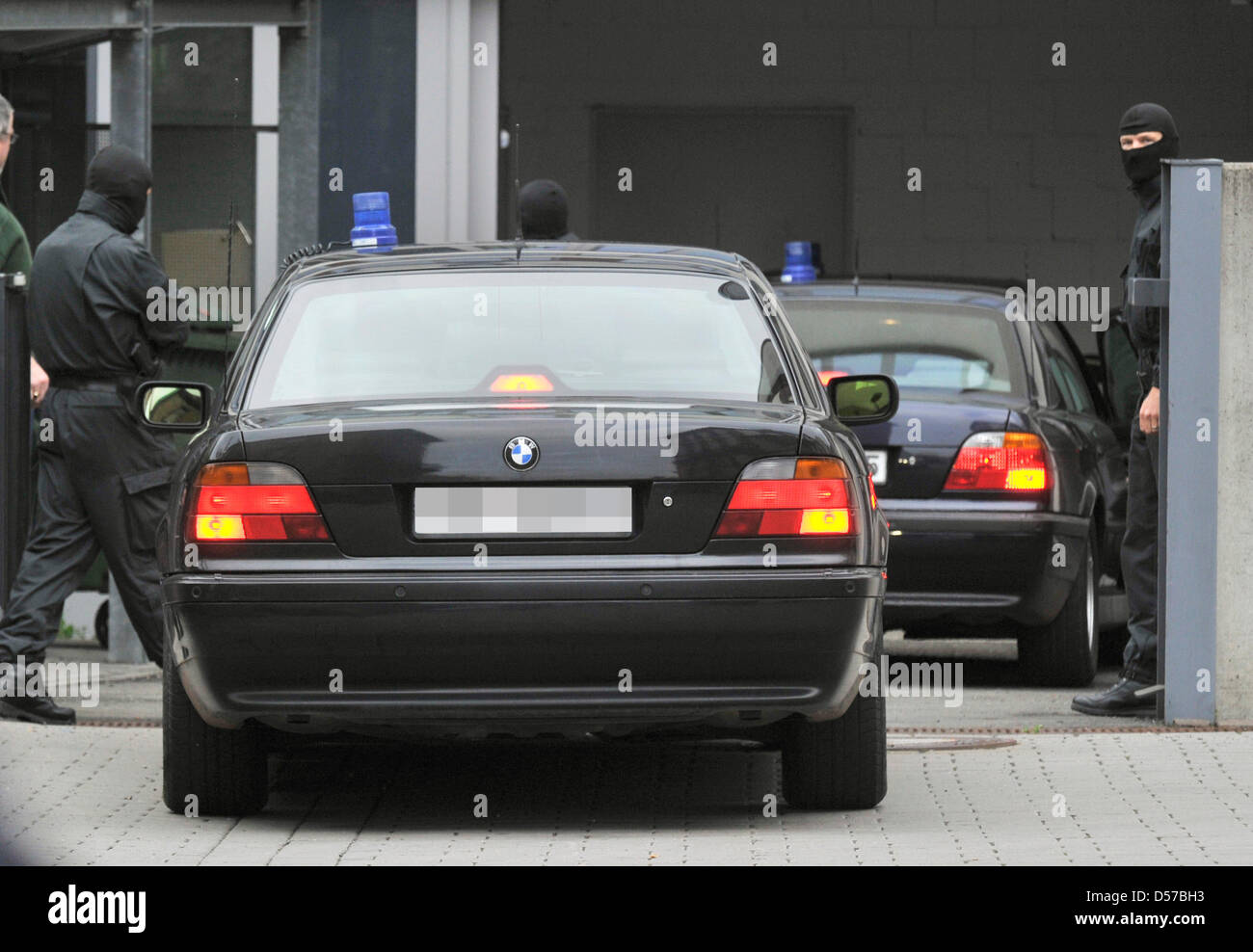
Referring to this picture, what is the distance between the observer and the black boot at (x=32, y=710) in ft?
25.6

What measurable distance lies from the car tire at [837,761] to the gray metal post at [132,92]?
203 inches

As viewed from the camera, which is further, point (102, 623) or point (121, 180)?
point (102, 623)

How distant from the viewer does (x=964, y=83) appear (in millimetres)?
17297

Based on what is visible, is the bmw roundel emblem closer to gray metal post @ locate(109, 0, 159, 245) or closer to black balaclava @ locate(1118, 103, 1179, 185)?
black balaclava @ locate(1118, 103, 1179, 185)

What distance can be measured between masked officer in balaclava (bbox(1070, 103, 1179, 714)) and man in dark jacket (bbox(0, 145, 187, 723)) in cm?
324

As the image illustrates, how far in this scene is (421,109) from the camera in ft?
39.8

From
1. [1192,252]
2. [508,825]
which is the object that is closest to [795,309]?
[1192,252]

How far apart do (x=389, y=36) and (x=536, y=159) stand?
17.4 ft

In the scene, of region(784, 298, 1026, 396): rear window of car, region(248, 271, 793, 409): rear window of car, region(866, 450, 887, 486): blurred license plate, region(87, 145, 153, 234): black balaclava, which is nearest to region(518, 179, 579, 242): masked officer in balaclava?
region(784, 298, 1026, 396): rear window of car

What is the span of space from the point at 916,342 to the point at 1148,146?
1.42 metres

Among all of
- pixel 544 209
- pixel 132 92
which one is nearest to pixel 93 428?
pixel 544 209

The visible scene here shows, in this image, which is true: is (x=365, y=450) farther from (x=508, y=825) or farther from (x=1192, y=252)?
(x=1192, y=252)

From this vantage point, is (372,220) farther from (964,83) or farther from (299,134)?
(964,83)

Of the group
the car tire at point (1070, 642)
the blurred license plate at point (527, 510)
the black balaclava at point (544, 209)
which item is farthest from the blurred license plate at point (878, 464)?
the blurred license plate at point (527, 510)
